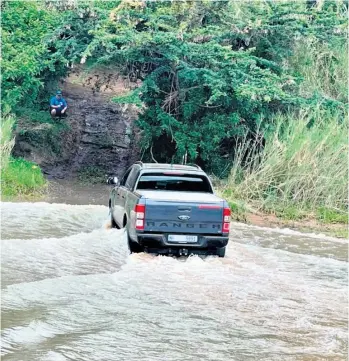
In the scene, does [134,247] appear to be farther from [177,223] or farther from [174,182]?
[174,182]

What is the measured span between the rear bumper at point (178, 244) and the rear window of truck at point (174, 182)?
1478 mm

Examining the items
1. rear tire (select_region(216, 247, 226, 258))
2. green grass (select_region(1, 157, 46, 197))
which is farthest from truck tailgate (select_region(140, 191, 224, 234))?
green grass (select_region(1, 157, 46, 197))

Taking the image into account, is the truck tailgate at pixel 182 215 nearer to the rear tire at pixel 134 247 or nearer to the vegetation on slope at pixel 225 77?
the rear tire at pixel 134 247

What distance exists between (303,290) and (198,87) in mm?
11369

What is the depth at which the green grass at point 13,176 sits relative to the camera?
18.0m

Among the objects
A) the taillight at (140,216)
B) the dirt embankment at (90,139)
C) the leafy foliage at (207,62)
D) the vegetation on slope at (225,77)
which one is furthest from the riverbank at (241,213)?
the taillight at (140,216)

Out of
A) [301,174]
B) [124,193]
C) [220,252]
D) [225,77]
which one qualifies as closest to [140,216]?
[220,252]

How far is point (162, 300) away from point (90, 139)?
1608 cm

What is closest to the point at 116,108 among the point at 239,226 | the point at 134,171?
the point at 239,226

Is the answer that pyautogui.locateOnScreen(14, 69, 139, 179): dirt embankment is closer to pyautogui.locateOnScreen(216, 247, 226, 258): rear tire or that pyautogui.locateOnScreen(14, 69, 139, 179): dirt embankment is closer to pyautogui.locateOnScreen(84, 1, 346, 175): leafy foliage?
pyautogui.locateOnScreen(84, 1, 346, 175): leafy foliage

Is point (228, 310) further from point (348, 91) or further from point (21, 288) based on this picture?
point (348, 91)

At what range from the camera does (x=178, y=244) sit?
10.9 m

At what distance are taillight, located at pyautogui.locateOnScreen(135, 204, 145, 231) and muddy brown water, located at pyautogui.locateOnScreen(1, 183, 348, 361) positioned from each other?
540 mm

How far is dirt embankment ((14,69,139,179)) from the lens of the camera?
22141 mm
